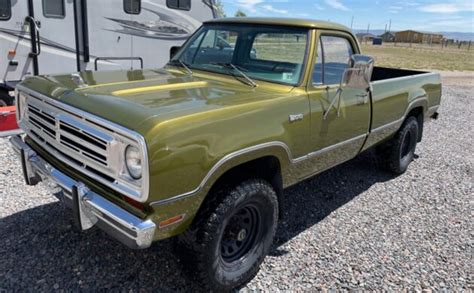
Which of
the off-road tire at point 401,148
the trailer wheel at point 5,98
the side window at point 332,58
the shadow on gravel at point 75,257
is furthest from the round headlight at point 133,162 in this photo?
the trailer wheel at point 5,98

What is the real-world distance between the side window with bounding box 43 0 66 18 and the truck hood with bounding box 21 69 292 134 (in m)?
4.14

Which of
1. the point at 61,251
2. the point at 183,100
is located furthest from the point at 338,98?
the point at 61,251

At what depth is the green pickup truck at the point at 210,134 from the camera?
2328 mm

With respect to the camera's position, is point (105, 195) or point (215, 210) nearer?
point (105, 195)

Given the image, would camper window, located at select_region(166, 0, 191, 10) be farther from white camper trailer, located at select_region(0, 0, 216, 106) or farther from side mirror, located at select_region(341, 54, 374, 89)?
side mirror, located at select_region(341, 54, 374, 89)

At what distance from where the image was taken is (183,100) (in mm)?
2777

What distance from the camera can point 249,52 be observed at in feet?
12.6

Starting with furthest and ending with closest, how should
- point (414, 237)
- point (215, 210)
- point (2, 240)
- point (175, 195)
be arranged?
point (414, 237) → point (2, 240) → point (215, 210) → point (175, 195)

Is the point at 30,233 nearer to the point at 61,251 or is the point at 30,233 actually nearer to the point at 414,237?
the point at 61,251

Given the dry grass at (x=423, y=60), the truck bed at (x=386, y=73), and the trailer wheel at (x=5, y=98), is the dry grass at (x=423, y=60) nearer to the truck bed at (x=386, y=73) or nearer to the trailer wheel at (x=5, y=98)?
the truck bed at (x=386, y=73)

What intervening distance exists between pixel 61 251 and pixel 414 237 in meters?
3.08

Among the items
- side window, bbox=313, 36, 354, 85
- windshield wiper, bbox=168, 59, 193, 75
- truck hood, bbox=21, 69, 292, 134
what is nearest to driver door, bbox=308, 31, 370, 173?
side window, bbox=313, 36, 354, 85

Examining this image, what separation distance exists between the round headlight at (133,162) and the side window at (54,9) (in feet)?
19.2

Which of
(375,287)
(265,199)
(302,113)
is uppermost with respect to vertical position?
(302,113)
